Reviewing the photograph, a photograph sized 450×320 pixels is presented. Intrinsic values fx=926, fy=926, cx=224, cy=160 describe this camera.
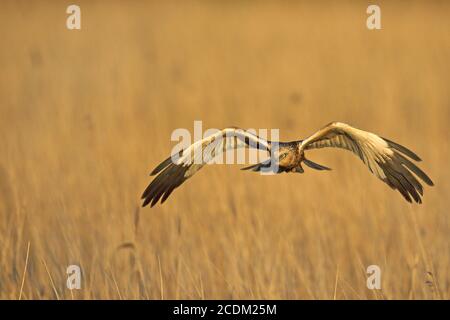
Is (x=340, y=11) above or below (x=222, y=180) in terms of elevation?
above

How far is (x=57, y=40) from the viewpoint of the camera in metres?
7.87

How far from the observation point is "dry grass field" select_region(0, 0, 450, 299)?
453cm

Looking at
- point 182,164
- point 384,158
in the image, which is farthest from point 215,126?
point 384,158

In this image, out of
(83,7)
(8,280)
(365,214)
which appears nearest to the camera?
(8,280)

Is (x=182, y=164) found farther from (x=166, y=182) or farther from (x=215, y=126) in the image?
(x=215, y=126)

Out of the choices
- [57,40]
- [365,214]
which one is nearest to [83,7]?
[57,40]

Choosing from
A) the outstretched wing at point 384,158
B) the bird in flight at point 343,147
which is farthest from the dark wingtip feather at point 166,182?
the outstretched wing at point 384,158

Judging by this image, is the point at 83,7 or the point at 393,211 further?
the point at 83,7

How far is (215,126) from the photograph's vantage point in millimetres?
6523

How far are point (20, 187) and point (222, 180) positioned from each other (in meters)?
1.19

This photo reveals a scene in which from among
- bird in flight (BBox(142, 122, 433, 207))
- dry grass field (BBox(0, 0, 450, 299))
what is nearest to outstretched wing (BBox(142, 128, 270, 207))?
bird in flight (BBox(142, 122, 433, 207))

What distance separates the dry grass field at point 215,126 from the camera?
453 centimetres

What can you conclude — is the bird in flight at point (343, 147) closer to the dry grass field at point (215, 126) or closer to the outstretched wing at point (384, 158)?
the outstretched wing at point (384, 158)
